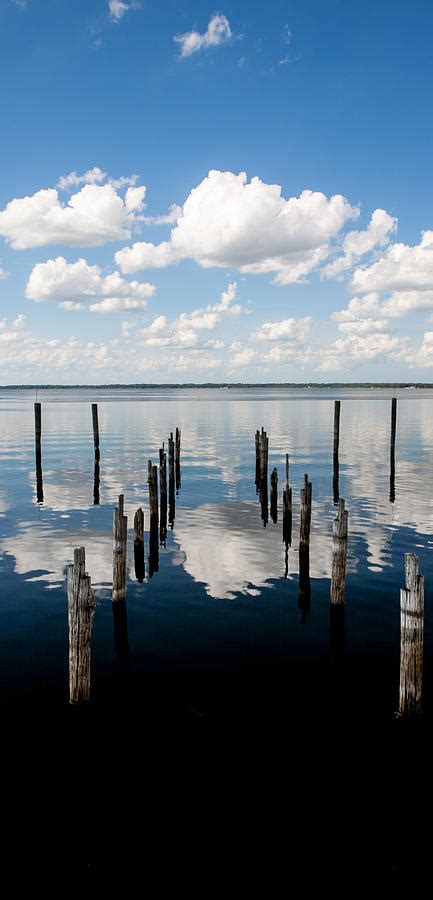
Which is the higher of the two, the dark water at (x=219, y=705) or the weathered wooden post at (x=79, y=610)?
the weathered wooden post at (x=79, y=610)

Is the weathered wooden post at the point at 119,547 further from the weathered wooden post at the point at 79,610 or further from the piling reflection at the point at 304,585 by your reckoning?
the piling reflection at the point at 304,585

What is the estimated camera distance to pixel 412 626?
9117 mm

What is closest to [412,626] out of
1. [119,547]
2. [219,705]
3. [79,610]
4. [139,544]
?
[219,705]

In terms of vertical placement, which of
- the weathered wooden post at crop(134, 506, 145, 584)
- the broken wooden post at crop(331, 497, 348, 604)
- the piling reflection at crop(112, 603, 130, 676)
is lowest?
the piling reflection at crop(112, 603, 130, 676)

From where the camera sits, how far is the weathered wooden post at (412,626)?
29.7ft

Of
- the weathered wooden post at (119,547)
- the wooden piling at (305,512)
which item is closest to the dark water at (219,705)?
the weathered wooden post at (119,547)

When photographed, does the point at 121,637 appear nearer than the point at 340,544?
Yes

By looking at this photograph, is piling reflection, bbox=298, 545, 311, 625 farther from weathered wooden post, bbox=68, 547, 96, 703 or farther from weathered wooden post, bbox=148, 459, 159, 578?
weathered wooden post, bbox=68, 547, 96, 703

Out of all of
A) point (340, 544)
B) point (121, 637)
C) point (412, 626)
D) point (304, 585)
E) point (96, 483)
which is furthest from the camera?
point (96, 483)

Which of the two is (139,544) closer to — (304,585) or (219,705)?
(304,585)

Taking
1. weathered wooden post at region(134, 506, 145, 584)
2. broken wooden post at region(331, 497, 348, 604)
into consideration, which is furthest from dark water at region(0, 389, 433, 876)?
broken wooden post at region(331, 497, 348, 604)

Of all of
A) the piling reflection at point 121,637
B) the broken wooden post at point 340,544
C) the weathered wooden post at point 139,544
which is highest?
the broken wooden post at point 340,544

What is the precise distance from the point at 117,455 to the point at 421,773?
4135 cm

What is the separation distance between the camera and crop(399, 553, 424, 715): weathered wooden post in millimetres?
9039
